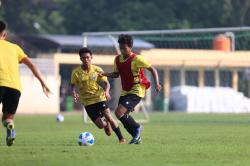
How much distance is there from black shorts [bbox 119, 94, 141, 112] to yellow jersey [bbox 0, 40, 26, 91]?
255cm

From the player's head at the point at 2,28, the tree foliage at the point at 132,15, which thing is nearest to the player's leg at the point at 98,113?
the player's head at the point at 2,28

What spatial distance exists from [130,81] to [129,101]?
0.38 m

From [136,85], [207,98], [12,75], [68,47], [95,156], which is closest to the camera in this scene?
[95,156]

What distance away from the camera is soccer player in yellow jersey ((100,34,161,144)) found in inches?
656

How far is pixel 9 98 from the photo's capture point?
1475cm

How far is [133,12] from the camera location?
73.3 metres

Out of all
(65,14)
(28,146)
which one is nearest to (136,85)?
(28,146)

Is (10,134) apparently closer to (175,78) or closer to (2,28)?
(2,28)

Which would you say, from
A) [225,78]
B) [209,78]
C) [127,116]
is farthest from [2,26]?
[209,78]

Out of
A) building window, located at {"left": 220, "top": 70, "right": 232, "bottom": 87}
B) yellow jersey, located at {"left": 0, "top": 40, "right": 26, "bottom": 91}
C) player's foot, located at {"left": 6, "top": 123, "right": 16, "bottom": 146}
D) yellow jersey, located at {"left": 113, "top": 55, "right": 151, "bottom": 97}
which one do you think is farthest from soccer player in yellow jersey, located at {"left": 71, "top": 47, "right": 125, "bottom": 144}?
building window, located at {"left": 220, "top": 70, "right": 232, "bottom": 87}

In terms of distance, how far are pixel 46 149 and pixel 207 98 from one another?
1402 inches

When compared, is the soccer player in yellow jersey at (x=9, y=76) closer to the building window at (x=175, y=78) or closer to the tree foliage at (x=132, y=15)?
the building window at (x=175, y=78)

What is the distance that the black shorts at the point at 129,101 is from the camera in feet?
54.9

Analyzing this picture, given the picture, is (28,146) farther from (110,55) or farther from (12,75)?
(110,55)
